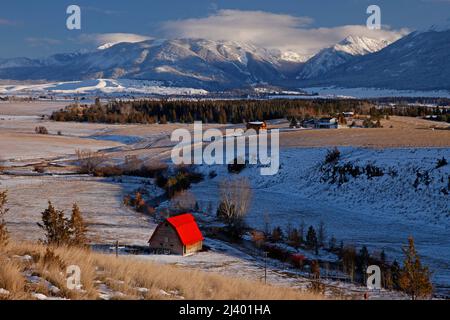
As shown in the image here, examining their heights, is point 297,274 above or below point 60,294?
below

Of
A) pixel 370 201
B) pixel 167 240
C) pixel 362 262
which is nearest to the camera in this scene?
pixel 362 262

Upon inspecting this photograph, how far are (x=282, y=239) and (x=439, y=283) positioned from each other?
43.1 ft

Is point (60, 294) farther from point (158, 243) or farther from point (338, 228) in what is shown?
point (338, 228)

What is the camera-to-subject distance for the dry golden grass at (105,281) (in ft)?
33.7

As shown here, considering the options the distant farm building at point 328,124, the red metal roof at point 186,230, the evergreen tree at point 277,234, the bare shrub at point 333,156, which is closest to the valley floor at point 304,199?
the bare shrub at point 333,156

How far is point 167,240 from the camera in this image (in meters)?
35.3

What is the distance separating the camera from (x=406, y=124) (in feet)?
376

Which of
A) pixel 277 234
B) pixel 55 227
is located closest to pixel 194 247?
pixel 277 234

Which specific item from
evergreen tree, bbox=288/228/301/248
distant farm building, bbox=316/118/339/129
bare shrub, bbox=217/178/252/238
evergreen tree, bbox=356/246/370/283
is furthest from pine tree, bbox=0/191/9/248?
distant farm building, bbox=316/118/339/129

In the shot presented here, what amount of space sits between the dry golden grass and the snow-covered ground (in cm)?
1978

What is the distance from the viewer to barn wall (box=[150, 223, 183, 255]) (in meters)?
35.0

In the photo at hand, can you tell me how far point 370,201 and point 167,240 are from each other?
23241mm

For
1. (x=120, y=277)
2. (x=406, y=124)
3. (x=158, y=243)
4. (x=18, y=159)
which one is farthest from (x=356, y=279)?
(x=406, y=124)

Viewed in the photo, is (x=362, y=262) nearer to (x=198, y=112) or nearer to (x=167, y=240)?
(x=167, y=240)
